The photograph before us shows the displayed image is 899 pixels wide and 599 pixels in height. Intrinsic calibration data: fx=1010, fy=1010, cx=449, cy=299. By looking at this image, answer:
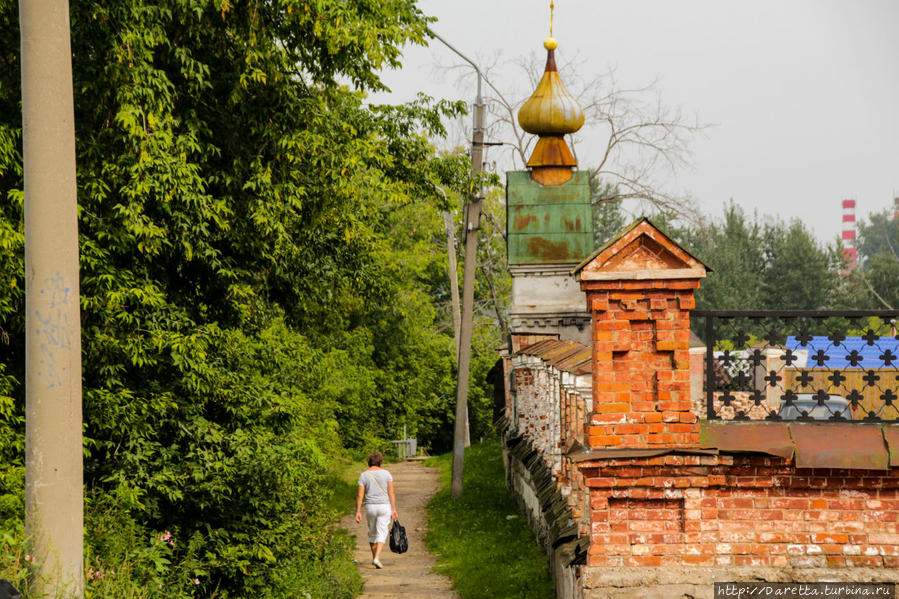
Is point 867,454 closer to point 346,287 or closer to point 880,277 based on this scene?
point 346,287

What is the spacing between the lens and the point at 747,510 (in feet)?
22.1

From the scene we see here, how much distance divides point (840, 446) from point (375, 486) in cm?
612

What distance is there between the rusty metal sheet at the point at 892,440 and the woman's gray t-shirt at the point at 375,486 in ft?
20.1

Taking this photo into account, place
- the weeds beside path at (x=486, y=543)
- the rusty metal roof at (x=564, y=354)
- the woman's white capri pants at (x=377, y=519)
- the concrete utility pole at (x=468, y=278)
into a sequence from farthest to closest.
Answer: the concrete utility pole at (x=468, y=278) < the weeds beside path at (x=486, y=543) < the woman's white capri pants at (x=377, y=519) < the rusty metal roof at (x=564, y=354)

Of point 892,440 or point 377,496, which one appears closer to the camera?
point 892,440

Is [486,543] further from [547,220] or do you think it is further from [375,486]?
[547,220]

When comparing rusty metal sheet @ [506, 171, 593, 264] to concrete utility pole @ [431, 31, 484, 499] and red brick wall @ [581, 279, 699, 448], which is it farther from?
red brick wall @ [581, 279, 699, 448]

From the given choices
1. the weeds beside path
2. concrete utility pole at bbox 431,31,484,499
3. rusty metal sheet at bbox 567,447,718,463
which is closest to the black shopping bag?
the weeds beside path

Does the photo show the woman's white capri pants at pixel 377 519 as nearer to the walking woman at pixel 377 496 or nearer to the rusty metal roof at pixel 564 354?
the walking woman at pixel 377 496

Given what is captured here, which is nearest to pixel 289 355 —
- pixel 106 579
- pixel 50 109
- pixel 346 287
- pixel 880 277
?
pixel 346 287

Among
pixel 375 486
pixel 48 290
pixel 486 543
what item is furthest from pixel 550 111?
pixel 48 290

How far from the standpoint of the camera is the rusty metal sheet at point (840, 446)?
6.54 m

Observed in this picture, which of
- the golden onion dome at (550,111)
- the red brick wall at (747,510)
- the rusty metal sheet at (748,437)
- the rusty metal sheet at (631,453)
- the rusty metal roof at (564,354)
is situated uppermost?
the golden onion dome at (550,111)

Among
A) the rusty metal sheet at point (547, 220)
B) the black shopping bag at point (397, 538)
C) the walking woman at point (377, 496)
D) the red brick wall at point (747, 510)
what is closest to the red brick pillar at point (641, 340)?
the red brick wall at point (747, 510)
